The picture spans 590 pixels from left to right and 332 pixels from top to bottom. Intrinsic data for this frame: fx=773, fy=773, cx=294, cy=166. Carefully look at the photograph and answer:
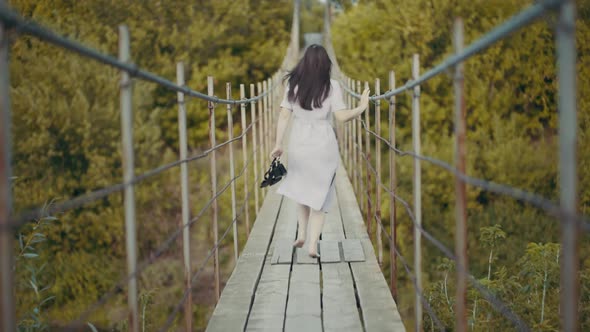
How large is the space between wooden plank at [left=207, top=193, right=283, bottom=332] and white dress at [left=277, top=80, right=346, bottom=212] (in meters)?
0.36

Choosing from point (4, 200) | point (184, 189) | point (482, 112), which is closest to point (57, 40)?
point (4, 200)

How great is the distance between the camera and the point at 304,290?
119 inches

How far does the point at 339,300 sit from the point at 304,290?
21 cm

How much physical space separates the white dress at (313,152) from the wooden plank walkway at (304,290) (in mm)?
299

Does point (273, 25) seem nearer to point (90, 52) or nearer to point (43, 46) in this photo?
point (43, 46)

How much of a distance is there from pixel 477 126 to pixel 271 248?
15.0 m

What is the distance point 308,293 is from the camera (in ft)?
9.77

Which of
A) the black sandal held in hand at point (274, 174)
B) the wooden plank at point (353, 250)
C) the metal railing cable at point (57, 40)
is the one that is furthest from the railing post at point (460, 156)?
the black sandal held in hand at point (274, 174)

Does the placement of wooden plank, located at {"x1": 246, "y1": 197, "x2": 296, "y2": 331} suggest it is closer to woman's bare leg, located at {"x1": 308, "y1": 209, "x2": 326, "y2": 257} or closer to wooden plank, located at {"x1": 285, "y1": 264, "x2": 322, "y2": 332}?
wooden plank, located at {"x1": 285, "y1": 264, "x2": 322, "y2": 332}

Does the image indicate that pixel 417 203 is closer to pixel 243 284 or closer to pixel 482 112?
pixel 243 284

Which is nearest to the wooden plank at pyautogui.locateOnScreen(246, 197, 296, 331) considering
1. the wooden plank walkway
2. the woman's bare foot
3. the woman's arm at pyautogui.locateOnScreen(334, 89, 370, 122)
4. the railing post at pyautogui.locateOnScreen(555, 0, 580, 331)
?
the wooden plank walkway

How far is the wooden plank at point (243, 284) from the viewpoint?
260 cm

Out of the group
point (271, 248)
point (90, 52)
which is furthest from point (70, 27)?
point (90, 52)

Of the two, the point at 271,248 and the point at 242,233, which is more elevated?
the point at 271,248
